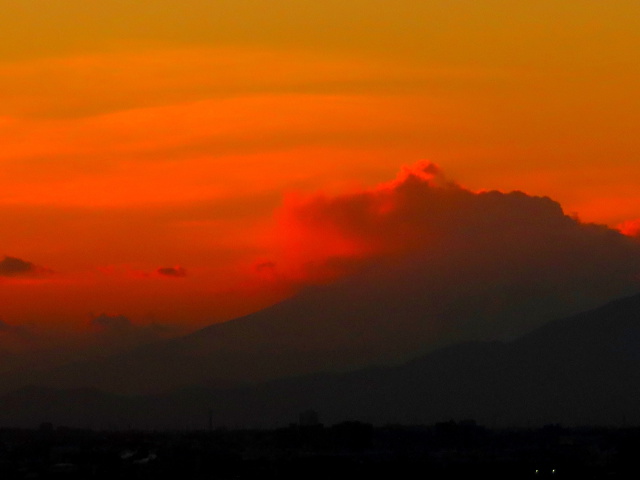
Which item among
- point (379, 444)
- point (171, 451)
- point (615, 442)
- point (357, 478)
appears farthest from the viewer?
point (379, 444)

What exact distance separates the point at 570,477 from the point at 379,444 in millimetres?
70288

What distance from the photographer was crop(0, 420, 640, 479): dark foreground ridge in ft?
427

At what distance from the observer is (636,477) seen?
125 m

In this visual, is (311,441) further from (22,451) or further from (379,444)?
(22,451)

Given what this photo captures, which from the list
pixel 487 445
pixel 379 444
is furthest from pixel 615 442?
pixel 379 444

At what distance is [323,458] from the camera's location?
14175 cm

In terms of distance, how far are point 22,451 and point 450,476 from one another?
62.3 m

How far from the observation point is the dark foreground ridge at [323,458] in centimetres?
13012

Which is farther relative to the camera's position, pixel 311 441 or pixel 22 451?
pixel 311 441

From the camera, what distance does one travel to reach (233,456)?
15550 centimetres

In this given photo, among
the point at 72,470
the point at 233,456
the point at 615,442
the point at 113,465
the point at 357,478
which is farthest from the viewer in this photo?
the point at 615,442

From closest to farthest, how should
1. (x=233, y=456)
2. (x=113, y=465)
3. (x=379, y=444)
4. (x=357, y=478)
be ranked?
1. (x=357, y=478)
2. (x=113, y=465)
3. (x=233, y=456)
4. (x=379, y=444)

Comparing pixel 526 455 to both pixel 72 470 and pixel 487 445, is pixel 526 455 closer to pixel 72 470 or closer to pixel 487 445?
pixel 487 445

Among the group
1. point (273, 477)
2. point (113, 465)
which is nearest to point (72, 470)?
point (113, 465)
